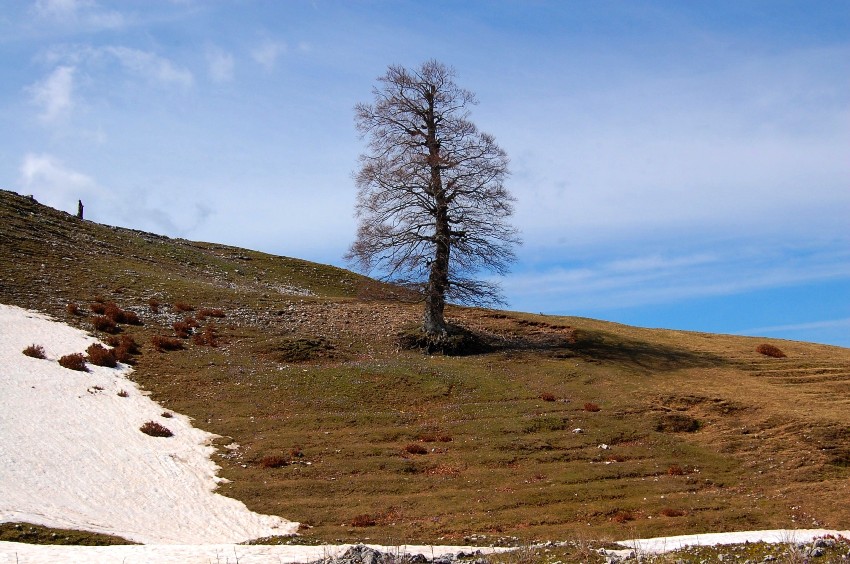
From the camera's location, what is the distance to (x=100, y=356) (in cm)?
3741

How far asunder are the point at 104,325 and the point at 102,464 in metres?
17.3

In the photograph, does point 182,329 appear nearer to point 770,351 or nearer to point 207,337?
point 207,337

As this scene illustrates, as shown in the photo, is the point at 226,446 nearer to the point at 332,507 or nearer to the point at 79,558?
the point at 332,507


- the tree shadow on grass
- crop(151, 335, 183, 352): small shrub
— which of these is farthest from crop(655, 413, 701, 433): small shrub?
crop(151, 335, 183, 352): small shrub

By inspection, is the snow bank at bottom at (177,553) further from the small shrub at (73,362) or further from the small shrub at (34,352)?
the small shrub at (34,352)

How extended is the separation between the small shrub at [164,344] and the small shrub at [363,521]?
827 inches

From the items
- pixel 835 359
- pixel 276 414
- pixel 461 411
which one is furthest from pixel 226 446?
pixel 835 359

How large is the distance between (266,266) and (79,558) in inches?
2439

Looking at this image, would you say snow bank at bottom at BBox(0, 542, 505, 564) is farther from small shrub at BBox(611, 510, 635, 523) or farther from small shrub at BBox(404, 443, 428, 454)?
small shrub at BBox(404, 443, 428, 454)

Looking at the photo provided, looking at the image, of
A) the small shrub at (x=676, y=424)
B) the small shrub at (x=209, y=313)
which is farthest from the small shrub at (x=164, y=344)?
the small shrub at (x=676, y=424)

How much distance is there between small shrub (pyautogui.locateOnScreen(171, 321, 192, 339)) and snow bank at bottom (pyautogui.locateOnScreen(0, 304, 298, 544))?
629 cm

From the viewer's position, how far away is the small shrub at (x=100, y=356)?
3719 cm

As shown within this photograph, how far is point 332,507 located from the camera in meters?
25.7

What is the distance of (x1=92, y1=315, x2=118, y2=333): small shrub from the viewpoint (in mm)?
42031
